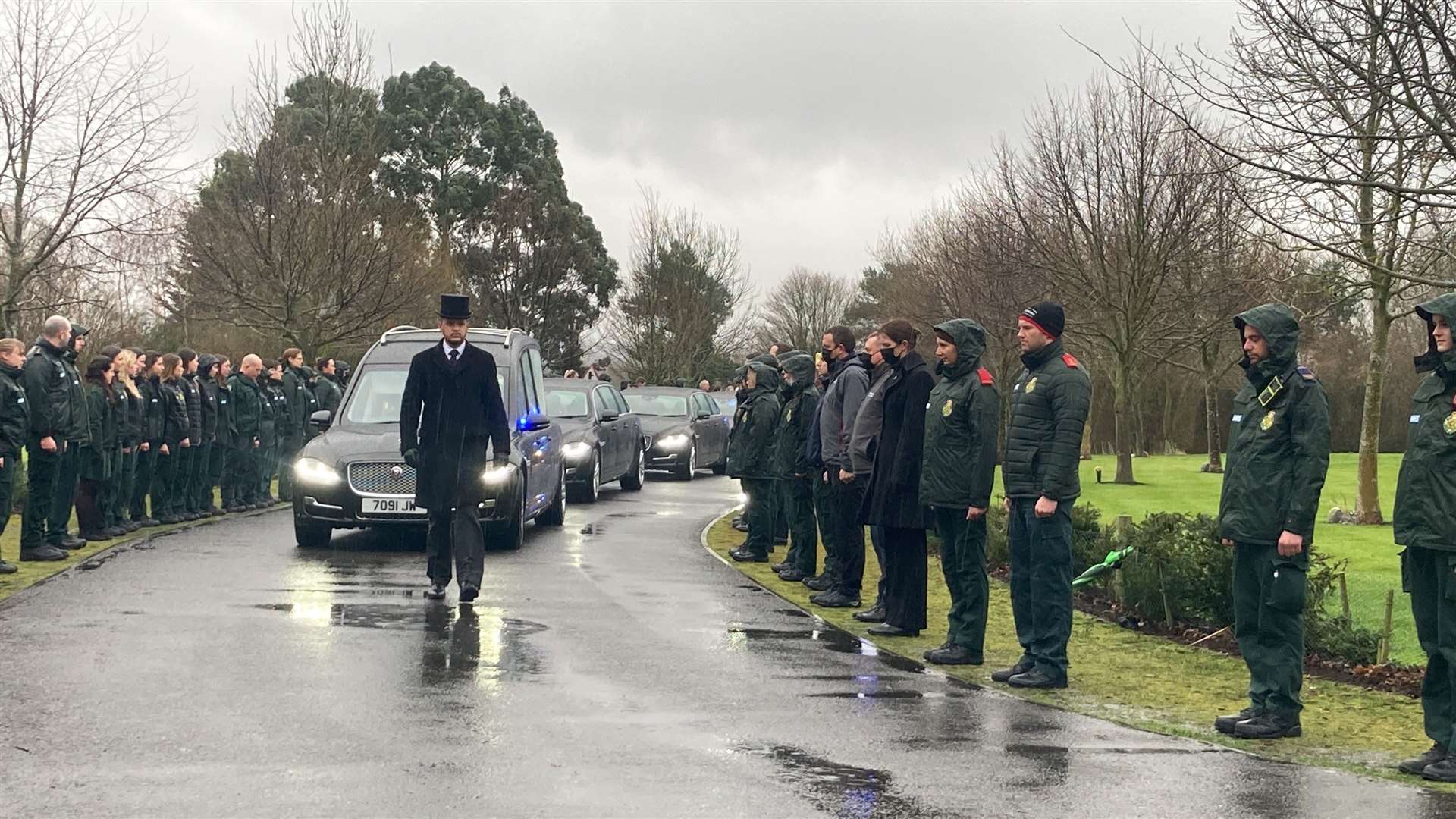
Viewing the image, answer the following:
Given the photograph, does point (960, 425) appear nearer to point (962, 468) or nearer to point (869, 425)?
point (962, 468)

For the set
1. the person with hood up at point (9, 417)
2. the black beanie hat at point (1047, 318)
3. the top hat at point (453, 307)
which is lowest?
the person with hood up at point (9, 417)

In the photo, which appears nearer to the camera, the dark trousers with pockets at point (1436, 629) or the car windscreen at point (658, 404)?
the dark trousers with pockets at point (1436, 629)

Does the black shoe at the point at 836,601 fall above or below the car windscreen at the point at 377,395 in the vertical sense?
below

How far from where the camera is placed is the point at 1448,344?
6.65m

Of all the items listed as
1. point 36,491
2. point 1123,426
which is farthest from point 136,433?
point 1123,426

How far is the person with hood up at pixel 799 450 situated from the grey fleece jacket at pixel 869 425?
2.05m

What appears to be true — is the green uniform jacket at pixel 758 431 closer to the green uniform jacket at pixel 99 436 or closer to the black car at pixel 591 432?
the black car at pixel 591 432

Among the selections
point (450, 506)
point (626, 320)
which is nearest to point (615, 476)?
point (450, 506)

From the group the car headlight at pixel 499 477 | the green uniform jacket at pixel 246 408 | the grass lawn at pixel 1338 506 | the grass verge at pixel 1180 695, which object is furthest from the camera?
the green uniform jacket at pixel 246 408

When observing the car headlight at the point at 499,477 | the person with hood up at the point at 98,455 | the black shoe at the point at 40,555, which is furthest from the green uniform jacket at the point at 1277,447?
the person with hood up at the point at 98,455

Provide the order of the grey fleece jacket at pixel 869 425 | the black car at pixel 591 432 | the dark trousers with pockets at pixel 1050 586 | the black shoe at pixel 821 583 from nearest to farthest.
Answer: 1. the dark trousers with pockets at pixel 1050 586
2. the grey fleece jacket at pixel 869 425
3. the black shoe at pixel 821 583
4. the black car at pixel 591 432

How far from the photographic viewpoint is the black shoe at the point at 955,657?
30.4ft

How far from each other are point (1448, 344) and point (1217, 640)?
14.2 feet

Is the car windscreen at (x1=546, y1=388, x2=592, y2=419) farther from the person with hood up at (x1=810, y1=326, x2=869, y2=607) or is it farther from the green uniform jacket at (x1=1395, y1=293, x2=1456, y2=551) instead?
the green uniform jacket at (x1=1395, y1=293, x2=1456, y2=551)
